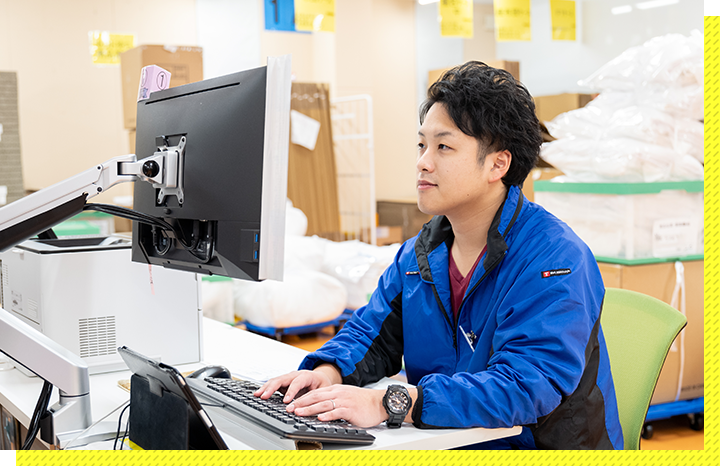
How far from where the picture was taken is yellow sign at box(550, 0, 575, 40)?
4789mm

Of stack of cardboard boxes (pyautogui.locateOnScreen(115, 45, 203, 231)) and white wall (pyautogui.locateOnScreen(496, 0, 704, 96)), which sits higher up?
white wall (pyautogui.locateOnScreen(496, 0, 704, 96))

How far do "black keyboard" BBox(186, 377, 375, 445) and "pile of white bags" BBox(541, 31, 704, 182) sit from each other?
6.61 ft

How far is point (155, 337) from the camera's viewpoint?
5.44 ft

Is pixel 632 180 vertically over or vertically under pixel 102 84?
under

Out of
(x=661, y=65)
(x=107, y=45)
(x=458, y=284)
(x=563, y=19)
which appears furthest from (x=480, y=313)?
(x=107, y=45)

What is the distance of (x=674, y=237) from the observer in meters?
2.86

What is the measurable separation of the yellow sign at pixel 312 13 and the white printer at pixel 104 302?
106 inches

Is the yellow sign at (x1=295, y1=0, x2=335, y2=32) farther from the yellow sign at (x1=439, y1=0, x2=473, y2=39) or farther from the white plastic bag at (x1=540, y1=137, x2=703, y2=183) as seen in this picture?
the white plastic bag at (x1=540, y1=137, x2=703, y2=183)

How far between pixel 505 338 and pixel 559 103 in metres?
3.78

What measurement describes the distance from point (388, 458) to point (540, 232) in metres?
0.59

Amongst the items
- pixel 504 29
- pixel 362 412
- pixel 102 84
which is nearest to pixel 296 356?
pixel 362 412

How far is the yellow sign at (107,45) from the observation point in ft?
18.5

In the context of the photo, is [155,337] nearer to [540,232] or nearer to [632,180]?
[540,232]

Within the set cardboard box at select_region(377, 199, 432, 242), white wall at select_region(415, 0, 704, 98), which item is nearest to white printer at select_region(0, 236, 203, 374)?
cardboard box at select_region(377, 199, 432, 242)
